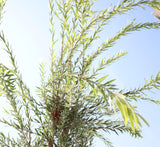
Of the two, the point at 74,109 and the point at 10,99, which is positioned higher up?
the point at 10,99

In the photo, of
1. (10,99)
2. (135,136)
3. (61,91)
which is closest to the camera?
(10,99)

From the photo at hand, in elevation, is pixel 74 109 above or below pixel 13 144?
above

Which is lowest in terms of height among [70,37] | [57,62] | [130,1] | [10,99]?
[10,99]

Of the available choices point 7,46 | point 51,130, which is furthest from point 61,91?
point 7,46

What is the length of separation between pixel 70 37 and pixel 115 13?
390mm

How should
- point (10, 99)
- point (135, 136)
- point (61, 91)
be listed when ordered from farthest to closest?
1. point (135, 136)
2. point (61, 91)
3. point (10, 99)

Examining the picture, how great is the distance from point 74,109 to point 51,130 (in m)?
0.23

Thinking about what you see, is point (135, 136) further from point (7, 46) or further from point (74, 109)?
point (7, 46)

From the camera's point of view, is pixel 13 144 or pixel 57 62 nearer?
pixel 13 144

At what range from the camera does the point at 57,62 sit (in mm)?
1853

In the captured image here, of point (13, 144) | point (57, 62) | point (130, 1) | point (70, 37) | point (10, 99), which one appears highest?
point (130, 1)

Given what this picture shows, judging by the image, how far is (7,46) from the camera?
5.62ft

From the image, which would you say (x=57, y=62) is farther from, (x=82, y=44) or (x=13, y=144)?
(x=13, y=144)

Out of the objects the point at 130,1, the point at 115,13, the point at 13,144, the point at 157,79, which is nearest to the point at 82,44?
the point at 115,13
